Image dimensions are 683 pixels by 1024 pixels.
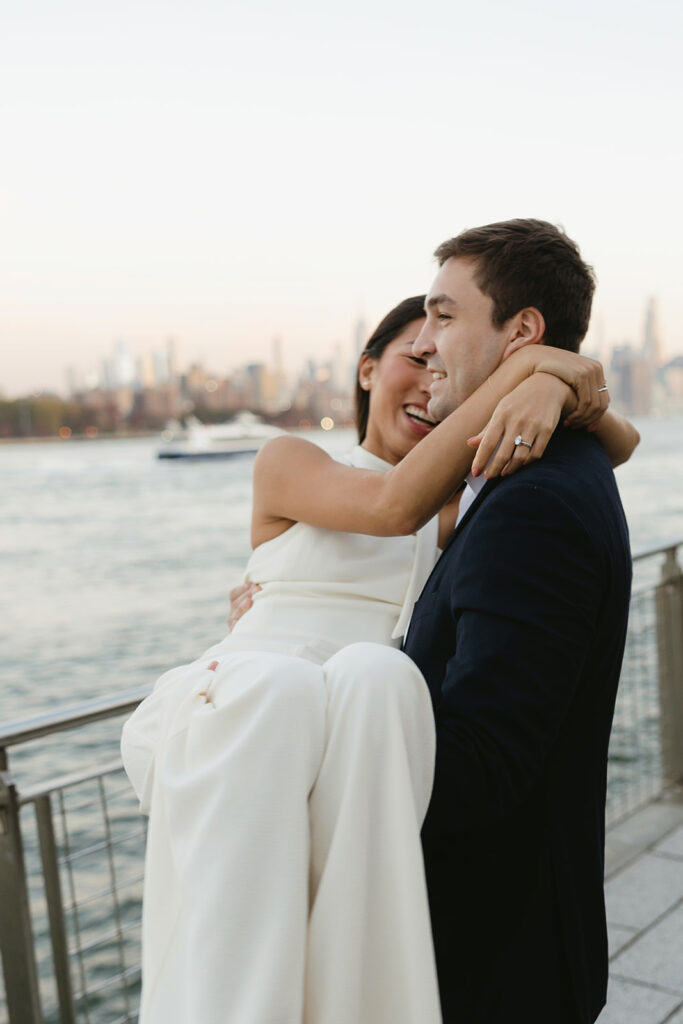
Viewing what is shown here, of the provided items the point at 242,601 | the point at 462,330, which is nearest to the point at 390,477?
the point at 462,330

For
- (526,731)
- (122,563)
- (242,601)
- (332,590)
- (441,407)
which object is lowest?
(122,563)

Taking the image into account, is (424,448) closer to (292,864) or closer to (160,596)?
(292,864)

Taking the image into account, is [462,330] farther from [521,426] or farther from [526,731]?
[526,731]

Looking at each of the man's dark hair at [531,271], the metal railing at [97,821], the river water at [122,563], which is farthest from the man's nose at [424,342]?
the river water at [122,563]

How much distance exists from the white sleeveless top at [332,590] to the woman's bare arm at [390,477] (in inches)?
2.7

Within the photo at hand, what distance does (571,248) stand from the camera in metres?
1.58

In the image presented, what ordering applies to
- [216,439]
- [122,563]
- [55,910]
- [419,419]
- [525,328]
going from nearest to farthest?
1. [525,328]
2. [419,419]
3. [55,910]
4. [122,563]
5. [216,439]

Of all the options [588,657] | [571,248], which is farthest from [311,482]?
[588,657]

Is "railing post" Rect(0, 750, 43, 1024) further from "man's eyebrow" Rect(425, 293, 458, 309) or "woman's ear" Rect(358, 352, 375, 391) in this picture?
"man's eyebrow" Rect(425, 293, 458, 309)

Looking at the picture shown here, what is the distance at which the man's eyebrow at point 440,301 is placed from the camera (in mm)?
1535

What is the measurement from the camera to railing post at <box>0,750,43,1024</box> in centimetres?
220

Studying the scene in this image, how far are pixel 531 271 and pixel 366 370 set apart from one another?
91 cm

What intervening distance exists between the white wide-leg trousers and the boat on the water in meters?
75.0

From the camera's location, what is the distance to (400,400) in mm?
2250
